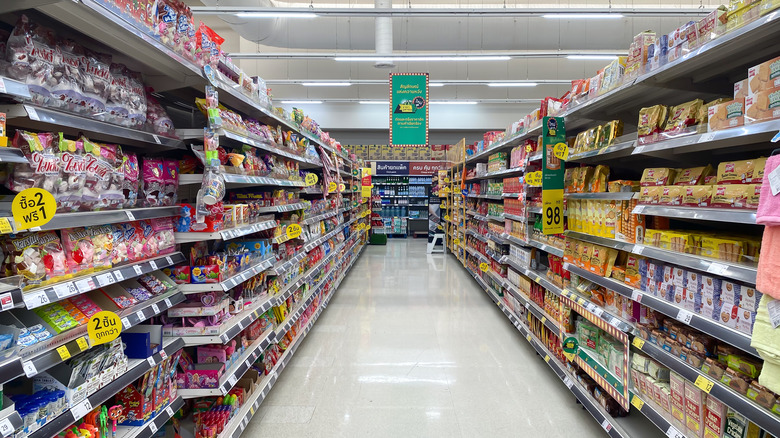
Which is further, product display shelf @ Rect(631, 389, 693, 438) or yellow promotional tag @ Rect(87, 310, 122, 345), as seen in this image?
product display shelf @ Rect(631, 389, 693, 438)

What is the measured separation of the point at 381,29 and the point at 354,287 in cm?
556

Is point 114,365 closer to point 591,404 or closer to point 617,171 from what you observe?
point 591,404

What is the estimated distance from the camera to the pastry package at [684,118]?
1.94m

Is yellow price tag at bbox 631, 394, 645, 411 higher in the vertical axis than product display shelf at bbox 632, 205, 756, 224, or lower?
lower

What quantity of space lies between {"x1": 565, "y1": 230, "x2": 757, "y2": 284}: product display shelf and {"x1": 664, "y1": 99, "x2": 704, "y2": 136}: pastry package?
0.60 m

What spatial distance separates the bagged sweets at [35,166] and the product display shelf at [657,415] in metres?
2.83

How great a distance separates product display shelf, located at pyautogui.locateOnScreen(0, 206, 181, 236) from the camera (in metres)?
1.35

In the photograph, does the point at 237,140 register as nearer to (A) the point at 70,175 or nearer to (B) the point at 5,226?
(A) the point at 70,175

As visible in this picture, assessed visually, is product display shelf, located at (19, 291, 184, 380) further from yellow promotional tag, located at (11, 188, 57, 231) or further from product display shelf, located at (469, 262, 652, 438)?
product display shelf, located at (469, 262, 652, 438)

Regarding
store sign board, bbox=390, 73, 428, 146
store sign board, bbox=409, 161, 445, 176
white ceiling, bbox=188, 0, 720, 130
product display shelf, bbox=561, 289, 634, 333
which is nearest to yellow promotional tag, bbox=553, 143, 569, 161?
product display shelf, bbox=561, 289, 634, 333

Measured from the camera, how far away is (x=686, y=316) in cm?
184

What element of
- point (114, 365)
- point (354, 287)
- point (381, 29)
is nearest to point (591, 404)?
point (114, 365)

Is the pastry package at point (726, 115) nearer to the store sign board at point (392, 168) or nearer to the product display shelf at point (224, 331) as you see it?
the product display shelf at point (224, 331)

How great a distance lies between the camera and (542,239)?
3805 mm
